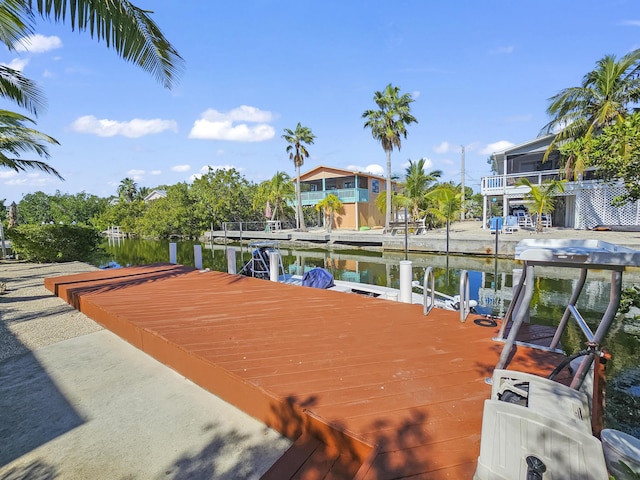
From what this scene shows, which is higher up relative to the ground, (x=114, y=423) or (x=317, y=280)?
(x=317, y=280)

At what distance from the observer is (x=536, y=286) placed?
1150cm

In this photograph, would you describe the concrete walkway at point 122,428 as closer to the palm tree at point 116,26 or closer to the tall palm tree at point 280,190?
the palm tree at point 116,26

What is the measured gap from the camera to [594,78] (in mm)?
18422

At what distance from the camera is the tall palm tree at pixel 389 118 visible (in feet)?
77.9

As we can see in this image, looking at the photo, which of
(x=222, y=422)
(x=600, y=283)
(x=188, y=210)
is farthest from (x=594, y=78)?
(x=188, y=210)

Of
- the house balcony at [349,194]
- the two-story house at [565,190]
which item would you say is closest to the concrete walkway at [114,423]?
the two-story house at [565,190]

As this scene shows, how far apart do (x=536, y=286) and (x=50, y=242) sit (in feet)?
60.4

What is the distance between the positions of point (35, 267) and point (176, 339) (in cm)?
1262

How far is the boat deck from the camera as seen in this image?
2150 mm

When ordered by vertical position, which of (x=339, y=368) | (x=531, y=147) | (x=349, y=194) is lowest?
(x=339, y=368)

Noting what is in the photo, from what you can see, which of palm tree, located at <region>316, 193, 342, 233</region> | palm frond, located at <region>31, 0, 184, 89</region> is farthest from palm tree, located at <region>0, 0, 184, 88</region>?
palm tree, located at <region>316, 193, 342, 233</region>

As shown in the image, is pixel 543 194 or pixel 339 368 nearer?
pixel 339 368

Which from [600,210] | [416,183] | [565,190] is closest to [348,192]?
[416,183]

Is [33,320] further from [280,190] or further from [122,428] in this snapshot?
[280,190]
